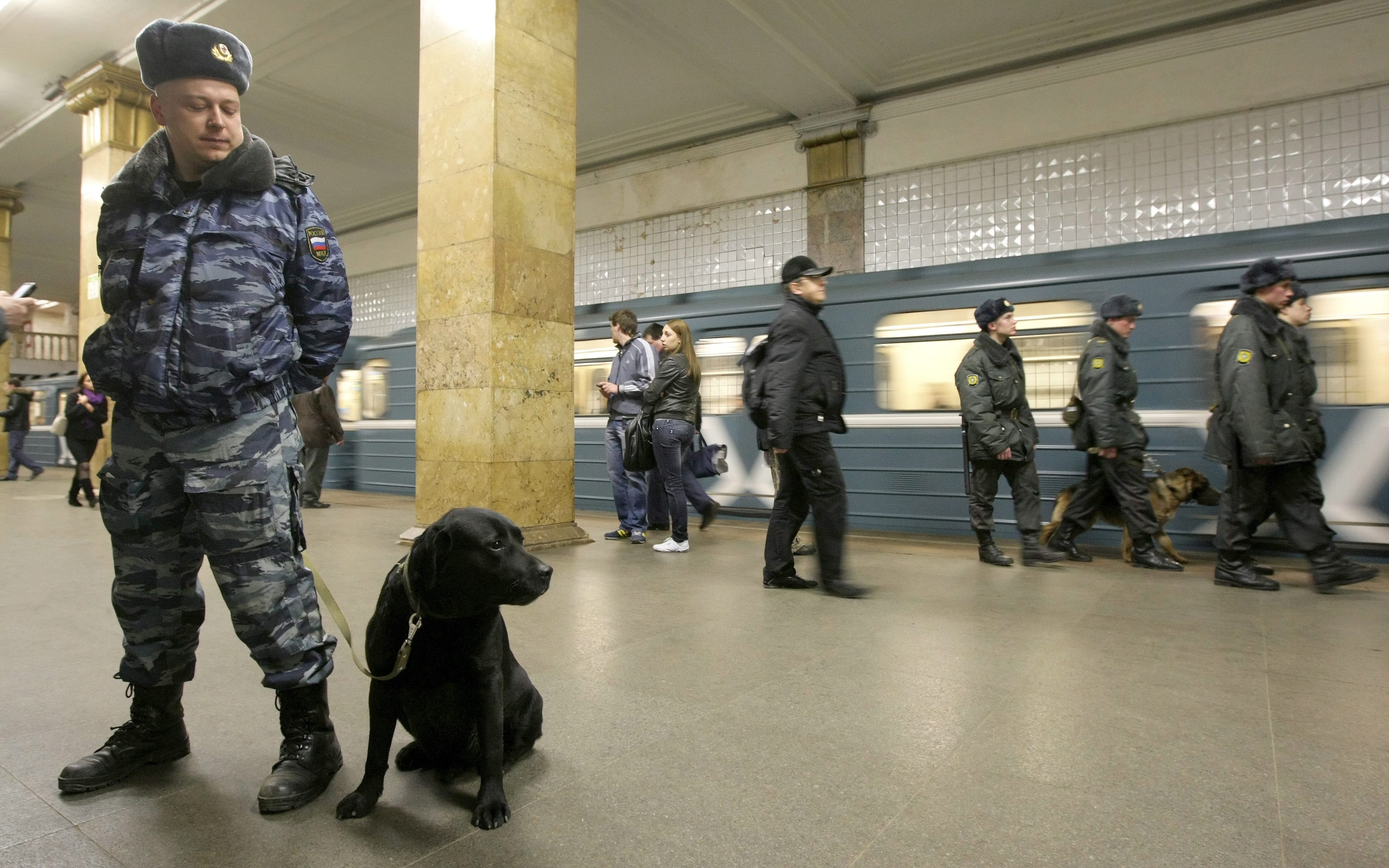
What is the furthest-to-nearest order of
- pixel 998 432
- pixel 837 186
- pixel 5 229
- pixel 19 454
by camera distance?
pixel 5 229
pixel 19 454
pixel 837 186
pixel 998 432

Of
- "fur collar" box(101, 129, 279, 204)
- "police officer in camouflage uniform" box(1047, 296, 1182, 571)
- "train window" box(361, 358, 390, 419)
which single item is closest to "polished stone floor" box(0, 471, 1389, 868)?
"police officer in camouflage uniform" box(1047, 296, 1182, 571)

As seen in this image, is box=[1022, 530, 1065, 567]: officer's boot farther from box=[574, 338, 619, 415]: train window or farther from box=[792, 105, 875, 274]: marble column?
box=[792, 105, 875, 274]: marble column

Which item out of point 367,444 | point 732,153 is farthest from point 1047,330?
point 367,444

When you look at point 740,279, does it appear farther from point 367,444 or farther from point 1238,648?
point 1238,648

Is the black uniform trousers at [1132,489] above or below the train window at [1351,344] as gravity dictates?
below

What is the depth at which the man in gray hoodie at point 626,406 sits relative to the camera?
7016mm

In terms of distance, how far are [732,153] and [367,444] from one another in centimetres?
751

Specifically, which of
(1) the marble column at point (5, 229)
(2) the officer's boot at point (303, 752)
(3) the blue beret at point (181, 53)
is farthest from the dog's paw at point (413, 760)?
(1) the marble column at point (5, 229)

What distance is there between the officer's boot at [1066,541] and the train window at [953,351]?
4.01 feet

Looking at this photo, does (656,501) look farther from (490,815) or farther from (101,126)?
(101,126)

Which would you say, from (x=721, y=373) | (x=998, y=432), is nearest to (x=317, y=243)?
(x=998, y=432)

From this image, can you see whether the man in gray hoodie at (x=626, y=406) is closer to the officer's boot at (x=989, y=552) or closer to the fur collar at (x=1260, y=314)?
the officer's boot at (x=989, y=552)

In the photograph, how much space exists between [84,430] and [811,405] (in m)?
10.1

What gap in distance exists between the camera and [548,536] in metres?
6.42
